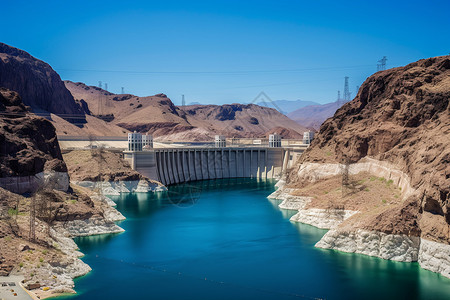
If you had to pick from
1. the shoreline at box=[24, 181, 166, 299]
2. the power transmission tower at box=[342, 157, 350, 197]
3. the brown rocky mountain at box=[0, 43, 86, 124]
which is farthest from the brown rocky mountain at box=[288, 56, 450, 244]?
the brown rocky mountain at box=[0, 43, 86, 124]

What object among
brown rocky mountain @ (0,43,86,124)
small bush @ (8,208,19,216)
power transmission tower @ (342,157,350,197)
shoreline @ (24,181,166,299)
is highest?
brown rocky mountain @ (0,43,86,124)

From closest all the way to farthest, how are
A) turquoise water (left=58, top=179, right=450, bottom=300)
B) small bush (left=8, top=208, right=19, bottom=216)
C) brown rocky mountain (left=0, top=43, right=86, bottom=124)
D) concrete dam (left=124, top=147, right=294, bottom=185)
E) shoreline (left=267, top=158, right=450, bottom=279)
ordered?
turquoise water (left=58, top=179, right=450, bottom=300) < shoreline (left=267, top=158, right=450, bottom=279) < small bush (left=8, top=208, right=19, bottom=216) < concrete dam (left=124, top=147, right=294, bottom=185) < brown rocky mountain (left=0, top=43, right=86, bottom=124)

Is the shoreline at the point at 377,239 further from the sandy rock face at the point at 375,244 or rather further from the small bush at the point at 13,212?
the small bush at the point at 13,212

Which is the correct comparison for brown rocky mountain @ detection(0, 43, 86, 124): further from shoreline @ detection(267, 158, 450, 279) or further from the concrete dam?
shoreline @ detection(267, 158, 450, 279)

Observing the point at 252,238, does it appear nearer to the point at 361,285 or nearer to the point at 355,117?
the point at 361,285

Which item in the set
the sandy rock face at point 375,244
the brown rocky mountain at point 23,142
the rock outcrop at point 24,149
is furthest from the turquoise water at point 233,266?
the brown rocky mountain at point 23,142

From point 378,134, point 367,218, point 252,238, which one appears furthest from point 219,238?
point 378,134

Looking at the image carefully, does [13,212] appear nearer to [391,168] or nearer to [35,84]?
[391,168]
